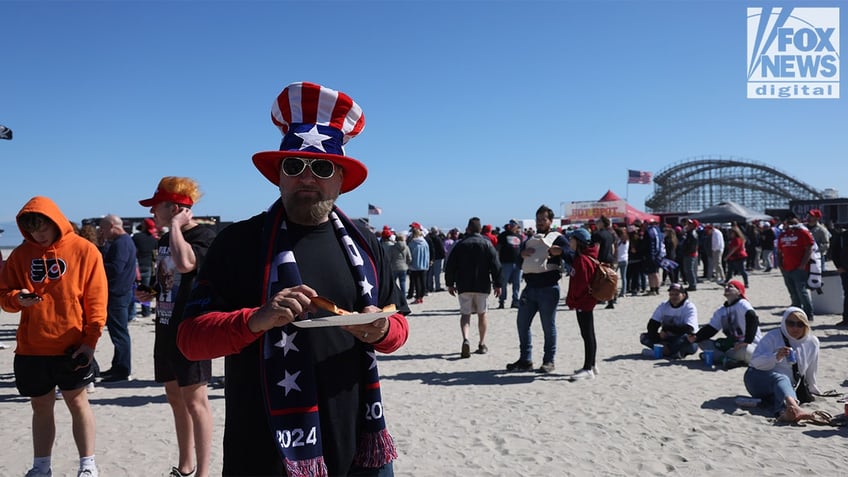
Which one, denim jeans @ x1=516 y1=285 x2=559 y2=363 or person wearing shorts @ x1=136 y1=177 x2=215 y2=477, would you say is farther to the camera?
denim jeans @ x1=516 y1=285 x2=559 y2=363

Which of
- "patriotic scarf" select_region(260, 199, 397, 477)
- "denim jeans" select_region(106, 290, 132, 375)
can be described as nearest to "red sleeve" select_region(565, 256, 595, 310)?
"patriotic scarf" select_region(260, 199, 397, 477)

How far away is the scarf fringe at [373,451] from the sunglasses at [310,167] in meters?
0.89

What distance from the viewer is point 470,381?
263 inches

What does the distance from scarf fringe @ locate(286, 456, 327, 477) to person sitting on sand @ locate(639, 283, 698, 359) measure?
22.8 feet

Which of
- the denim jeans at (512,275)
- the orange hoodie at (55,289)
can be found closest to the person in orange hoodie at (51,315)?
the orange hoodie at (55,289)

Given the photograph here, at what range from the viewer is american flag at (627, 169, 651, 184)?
4547 centimetres

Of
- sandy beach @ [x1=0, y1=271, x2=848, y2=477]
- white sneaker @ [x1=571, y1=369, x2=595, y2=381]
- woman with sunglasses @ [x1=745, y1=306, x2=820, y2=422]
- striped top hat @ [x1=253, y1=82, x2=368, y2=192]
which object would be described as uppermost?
striped top hat @ [x1=253, y1=82, x2=368, y2=192]

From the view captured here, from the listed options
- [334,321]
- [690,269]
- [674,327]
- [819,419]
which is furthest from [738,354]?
[690,269]

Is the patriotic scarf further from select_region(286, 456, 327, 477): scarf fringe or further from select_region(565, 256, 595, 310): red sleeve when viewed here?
select_region(565, 256, 595, 310): red sleeve

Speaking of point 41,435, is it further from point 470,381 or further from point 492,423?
point 470,381

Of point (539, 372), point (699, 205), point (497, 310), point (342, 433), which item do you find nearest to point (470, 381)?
point (539, 372)

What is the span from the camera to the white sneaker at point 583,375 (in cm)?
654

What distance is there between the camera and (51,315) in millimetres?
3422

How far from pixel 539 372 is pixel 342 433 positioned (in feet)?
17.9
